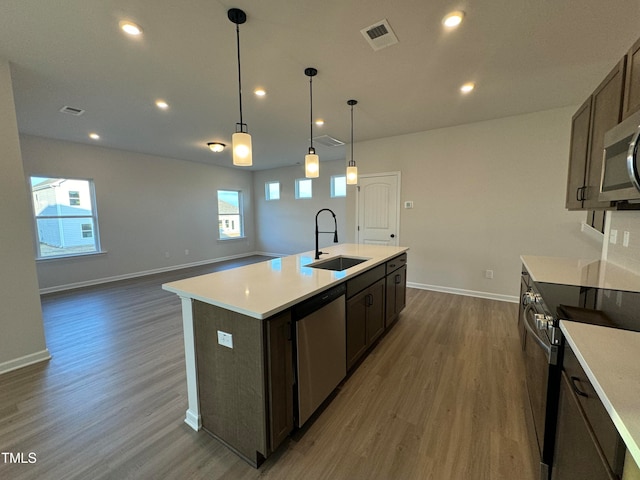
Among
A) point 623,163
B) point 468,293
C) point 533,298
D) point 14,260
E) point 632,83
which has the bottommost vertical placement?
point 468,293

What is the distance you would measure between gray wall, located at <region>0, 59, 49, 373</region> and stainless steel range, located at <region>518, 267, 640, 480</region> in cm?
396

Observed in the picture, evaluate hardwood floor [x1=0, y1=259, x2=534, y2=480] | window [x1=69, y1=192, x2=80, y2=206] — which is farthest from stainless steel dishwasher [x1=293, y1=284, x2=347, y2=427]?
window [x1=69, y1=192, x2=80, y2=206]

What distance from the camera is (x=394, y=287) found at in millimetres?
3119

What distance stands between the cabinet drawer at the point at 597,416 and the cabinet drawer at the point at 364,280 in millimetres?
1304

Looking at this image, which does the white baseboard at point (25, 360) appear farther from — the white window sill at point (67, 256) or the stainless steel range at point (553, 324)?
the stainless steel range at point (553, 324)

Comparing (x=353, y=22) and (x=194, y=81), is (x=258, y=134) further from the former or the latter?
(x=353, y=22)

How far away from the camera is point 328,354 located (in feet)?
6.11

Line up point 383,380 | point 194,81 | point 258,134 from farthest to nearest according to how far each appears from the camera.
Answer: point 258,134
point 194,81
point 383,380

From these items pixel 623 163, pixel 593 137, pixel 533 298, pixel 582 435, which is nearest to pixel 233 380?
pixel 582 435

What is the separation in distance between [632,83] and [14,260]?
4.74 metres

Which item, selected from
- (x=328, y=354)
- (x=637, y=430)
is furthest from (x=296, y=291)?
(x=637, y=430)

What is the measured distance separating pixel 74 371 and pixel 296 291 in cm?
232

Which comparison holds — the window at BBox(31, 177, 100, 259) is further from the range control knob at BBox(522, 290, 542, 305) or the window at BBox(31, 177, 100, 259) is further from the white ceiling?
the range control knob at BBox(522, 290, 542, 305)

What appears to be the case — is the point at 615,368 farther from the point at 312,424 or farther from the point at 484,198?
the point at 484,198
